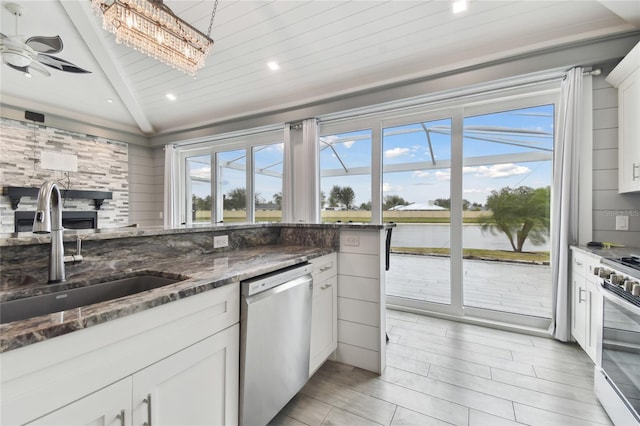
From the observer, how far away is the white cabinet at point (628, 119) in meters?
2.02

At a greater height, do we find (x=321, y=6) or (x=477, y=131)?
(x=321, y=6)

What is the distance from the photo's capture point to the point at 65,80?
3715mm

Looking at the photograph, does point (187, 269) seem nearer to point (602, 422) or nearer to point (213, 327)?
point (213, 327)

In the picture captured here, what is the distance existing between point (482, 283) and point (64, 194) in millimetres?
6167

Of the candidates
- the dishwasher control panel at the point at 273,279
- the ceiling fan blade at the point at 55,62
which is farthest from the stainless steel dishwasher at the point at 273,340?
the ceiling fan blade at the point at 55,62

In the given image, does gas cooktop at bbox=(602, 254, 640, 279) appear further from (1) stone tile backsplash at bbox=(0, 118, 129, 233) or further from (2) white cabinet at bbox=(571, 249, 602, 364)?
(1) stone tile backsplash at bbox=(0, 118, 129, 233)

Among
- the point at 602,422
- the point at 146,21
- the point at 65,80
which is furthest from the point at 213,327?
the point at 65,80

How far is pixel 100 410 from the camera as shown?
2.54 ft

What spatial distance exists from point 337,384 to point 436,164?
2660mm

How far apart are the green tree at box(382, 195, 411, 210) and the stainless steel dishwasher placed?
2.13 meters

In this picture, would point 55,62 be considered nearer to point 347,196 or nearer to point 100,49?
point 100,49

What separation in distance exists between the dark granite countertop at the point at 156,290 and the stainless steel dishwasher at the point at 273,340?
0.09 meters

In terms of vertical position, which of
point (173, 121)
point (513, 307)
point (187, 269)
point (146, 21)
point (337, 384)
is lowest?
point (337, 384)

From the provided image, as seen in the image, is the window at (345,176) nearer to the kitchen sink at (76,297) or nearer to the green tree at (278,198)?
the green tree at (278,198)
